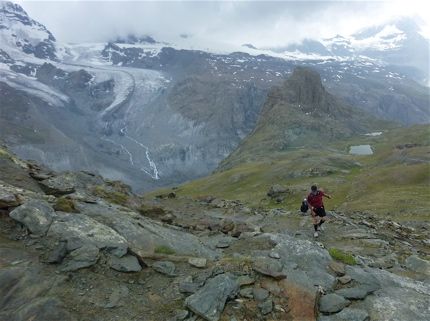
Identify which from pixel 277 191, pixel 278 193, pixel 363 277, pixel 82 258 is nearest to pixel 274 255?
pixel 363 277

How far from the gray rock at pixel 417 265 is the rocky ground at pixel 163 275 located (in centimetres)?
9

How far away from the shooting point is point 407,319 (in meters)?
18.0

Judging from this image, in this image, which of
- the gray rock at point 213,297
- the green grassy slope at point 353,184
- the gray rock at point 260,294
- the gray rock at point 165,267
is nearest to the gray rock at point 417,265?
the gray rock at point 260,294

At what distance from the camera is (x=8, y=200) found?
20766 millimetres

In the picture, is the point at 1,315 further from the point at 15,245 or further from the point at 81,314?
the point at 15,245

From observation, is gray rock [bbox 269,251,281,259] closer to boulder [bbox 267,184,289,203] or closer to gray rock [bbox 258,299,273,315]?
gray rock [bbox 258,299,273,315]

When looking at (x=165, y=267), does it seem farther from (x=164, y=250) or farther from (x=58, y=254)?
(x=58, y=254)

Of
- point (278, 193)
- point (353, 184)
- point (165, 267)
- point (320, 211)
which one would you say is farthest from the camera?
point (353, 184)

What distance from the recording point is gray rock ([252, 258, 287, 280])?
61.7 ft

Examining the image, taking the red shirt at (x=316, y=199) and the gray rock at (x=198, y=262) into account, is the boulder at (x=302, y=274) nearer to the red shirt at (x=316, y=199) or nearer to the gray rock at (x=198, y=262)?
the gray rock at (x=198, y=262)

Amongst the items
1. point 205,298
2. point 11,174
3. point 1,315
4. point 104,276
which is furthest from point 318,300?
point 11,174

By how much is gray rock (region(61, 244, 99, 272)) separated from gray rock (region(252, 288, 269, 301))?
6.23 meters

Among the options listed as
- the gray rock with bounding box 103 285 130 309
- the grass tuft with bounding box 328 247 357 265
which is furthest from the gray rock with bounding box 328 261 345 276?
the gray rock with bounding box 103 285 130 309

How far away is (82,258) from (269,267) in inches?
285
